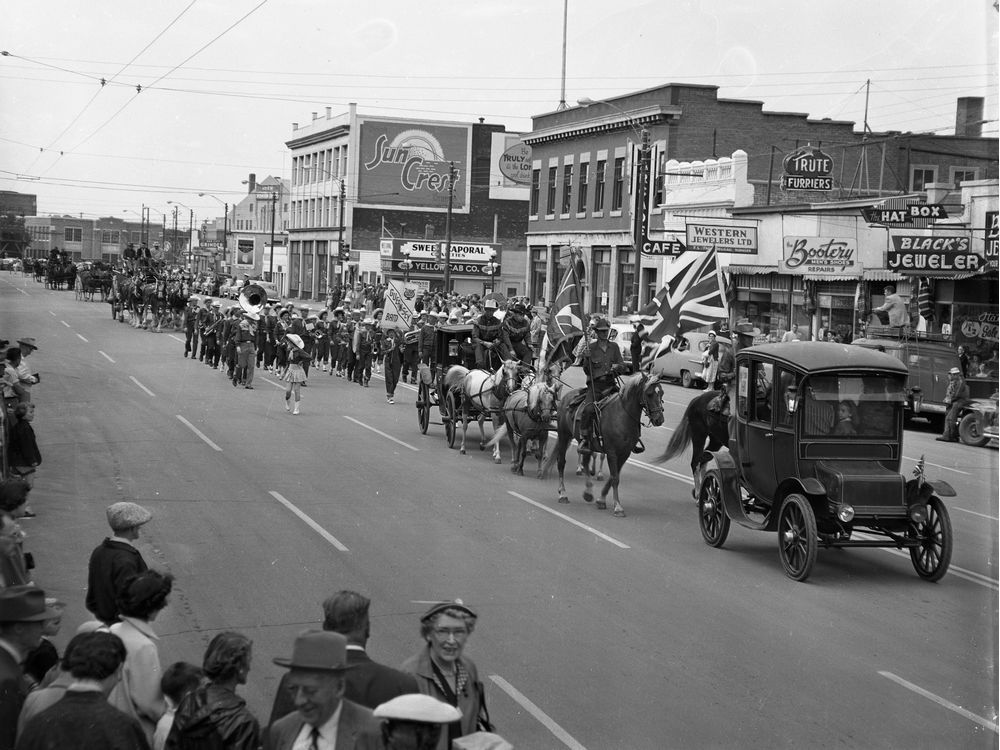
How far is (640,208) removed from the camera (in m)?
46.0

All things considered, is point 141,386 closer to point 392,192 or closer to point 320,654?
point 320,654

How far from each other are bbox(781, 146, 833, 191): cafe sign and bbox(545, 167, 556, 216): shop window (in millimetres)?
19786

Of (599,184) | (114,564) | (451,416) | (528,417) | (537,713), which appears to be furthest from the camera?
(599,184)

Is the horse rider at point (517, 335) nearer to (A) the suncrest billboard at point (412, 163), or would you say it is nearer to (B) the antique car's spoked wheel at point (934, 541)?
(B) the antique car's spoked wheel at point (934, 541)

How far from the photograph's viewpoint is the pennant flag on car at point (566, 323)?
18172 mm

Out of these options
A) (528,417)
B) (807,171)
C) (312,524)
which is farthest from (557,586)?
(807,171)

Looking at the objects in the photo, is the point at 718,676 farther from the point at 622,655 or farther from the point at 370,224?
the point at 370,224

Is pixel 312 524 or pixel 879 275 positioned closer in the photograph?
pixel 312 524

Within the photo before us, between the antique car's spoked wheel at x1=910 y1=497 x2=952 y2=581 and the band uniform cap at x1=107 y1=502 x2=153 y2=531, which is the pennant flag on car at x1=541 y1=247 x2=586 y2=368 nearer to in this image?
the antique car's spoked wheel at x1=910 y1=497 x2=952 y2=581

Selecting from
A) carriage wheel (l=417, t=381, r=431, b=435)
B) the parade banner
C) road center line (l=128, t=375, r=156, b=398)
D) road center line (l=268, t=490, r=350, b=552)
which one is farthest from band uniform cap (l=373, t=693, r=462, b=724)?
the parade banner

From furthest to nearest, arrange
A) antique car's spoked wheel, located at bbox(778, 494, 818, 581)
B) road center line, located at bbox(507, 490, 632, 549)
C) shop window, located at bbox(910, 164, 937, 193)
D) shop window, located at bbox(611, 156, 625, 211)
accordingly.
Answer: shop window, located at bbox(611, 156, 625, 211)
shop window, located at bbox(910, 164, 937, 193)
road center line, located at bbox(507, 490, 632, 549)
antique car's spoked wheel, located at bbox(778, 494, 818, 581)

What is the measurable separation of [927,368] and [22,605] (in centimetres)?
2419

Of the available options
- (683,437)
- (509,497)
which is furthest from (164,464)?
(683,437)

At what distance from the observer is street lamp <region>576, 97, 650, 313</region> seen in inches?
1804
